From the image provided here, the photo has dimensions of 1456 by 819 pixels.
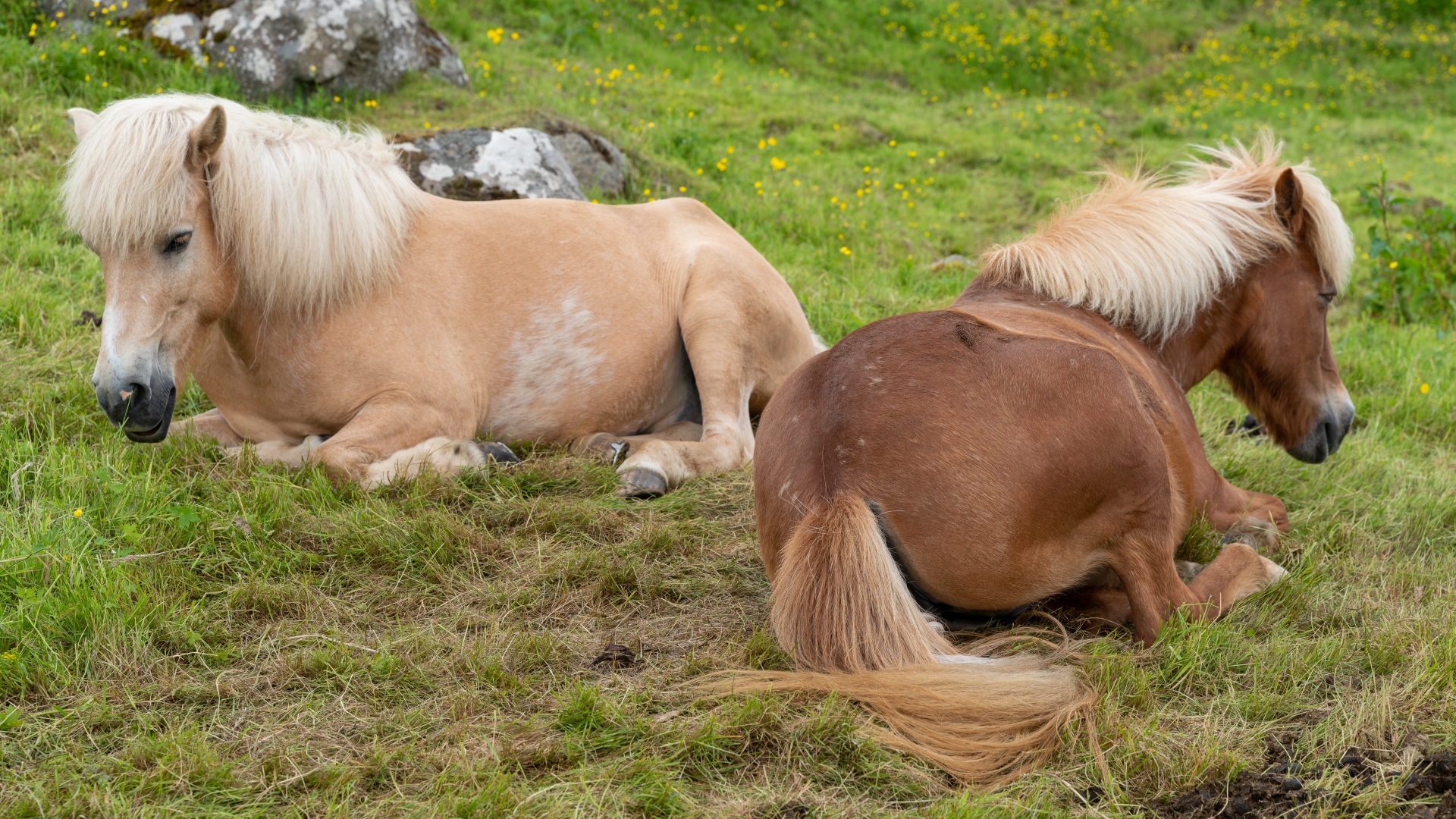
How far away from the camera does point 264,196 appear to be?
3908mm

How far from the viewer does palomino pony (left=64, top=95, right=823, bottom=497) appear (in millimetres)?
3639

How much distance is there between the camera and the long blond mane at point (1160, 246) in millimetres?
3818

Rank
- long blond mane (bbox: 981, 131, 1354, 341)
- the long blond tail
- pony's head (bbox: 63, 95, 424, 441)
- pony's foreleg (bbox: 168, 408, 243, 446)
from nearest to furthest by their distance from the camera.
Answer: the long blond tail, pony's head (bbox: 63, 95, 424, 441), long blond mane (bbox: 981, 131, 1354, 341), pony's foreleg (bbox: 168, 408, 243, 446)

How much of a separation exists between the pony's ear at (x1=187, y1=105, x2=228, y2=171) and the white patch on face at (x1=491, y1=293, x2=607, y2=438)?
1382mm

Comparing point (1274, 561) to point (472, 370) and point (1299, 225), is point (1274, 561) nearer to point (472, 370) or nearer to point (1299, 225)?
point (1299, 225)

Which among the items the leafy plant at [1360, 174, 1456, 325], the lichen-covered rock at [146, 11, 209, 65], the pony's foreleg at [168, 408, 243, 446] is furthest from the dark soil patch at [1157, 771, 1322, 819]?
the lichen-covered rock at [146, 11, 209, 65]

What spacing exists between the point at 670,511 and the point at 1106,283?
1854 millimetres

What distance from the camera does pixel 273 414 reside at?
14.0 feet

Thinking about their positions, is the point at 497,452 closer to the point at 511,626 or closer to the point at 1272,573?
the point at 511,626

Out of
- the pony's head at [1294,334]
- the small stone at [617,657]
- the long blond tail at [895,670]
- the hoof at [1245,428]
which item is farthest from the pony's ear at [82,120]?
the hoof at [1245,428]

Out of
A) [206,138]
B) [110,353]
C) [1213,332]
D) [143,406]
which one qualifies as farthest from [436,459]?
[1213,332]

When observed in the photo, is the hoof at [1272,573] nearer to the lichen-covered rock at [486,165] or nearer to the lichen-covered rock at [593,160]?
the lichen-covered rock at [486,165]

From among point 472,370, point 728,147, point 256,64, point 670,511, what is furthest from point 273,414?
point 728,147

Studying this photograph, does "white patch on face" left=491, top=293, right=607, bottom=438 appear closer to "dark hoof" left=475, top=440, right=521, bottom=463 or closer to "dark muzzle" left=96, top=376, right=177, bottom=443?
"dark hoof" left=475, top=440, right=521, bottom=463
